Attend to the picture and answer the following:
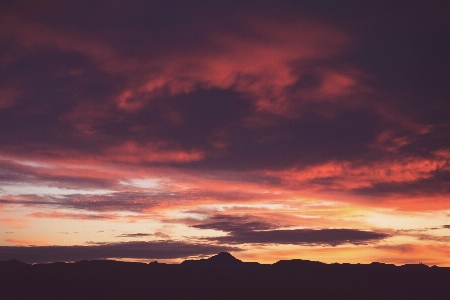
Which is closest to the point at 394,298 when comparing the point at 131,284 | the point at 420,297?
the point at 420,297

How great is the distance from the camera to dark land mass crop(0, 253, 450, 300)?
5950 inches

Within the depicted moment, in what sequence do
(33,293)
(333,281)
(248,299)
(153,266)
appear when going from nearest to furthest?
(33,293), (248,299), (333,281), (153,266)

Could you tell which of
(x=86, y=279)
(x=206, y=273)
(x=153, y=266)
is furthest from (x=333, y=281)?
(x=86, y=279)

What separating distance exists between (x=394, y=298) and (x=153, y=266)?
296ft

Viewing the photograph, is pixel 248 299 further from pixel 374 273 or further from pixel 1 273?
pixel 1 273

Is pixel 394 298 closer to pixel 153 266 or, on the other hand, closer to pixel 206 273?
pixel 206 273

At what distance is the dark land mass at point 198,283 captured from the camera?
15112 cm

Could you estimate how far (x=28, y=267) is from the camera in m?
165

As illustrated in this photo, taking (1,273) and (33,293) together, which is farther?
(1,273)

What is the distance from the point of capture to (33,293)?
14412 cm

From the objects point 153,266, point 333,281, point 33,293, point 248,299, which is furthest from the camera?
point 153,266

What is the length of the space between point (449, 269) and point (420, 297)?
4264 cm

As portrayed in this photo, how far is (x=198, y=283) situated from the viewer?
573 feet

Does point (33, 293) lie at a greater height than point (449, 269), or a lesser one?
lesser
